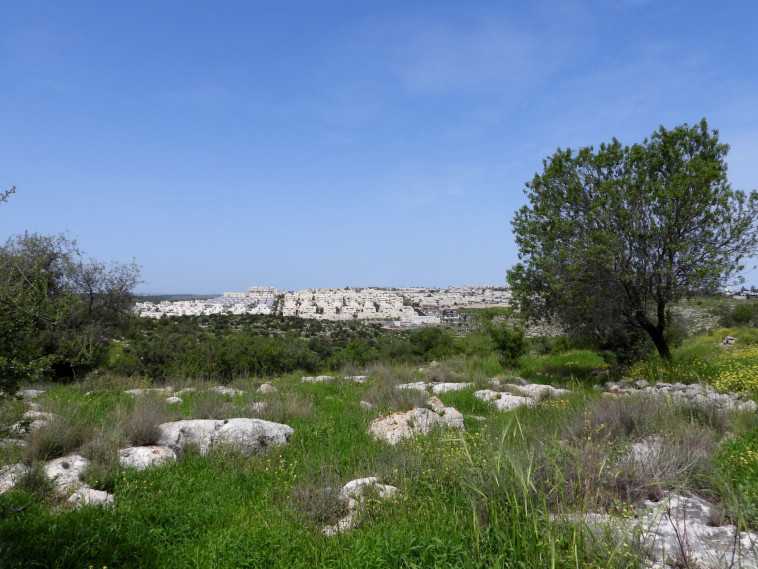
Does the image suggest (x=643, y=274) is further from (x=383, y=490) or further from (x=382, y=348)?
(x=382, y=348)

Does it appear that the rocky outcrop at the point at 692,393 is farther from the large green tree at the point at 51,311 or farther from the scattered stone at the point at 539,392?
the large green tree at the point at 51,311

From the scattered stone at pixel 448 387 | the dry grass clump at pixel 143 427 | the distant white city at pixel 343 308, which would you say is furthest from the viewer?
the distant white city at pixel 343 308

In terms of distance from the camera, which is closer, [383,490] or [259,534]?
[259,534]

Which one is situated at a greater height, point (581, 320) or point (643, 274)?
point (643, 274)

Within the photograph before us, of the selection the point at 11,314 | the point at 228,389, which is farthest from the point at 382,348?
the point at 11,314

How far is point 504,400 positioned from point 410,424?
10.7 feet

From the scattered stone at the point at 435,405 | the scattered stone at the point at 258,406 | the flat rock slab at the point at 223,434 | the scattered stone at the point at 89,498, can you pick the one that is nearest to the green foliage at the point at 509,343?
the scattered stone at the point at 435,405

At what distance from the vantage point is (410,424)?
21.6 feet

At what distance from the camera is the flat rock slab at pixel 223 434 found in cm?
602

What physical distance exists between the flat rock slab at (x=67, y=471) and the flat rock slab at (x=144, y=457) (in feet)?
1.32

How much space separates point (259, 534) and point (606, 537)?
278cm

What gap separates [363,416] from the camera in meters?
8.04

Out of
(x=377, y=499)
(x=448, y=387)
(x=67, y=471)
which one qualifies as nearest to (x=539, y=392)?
(x=448, y=387)

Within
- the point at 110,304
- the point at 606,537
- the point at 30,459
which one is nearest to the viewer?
the point at 606,537
